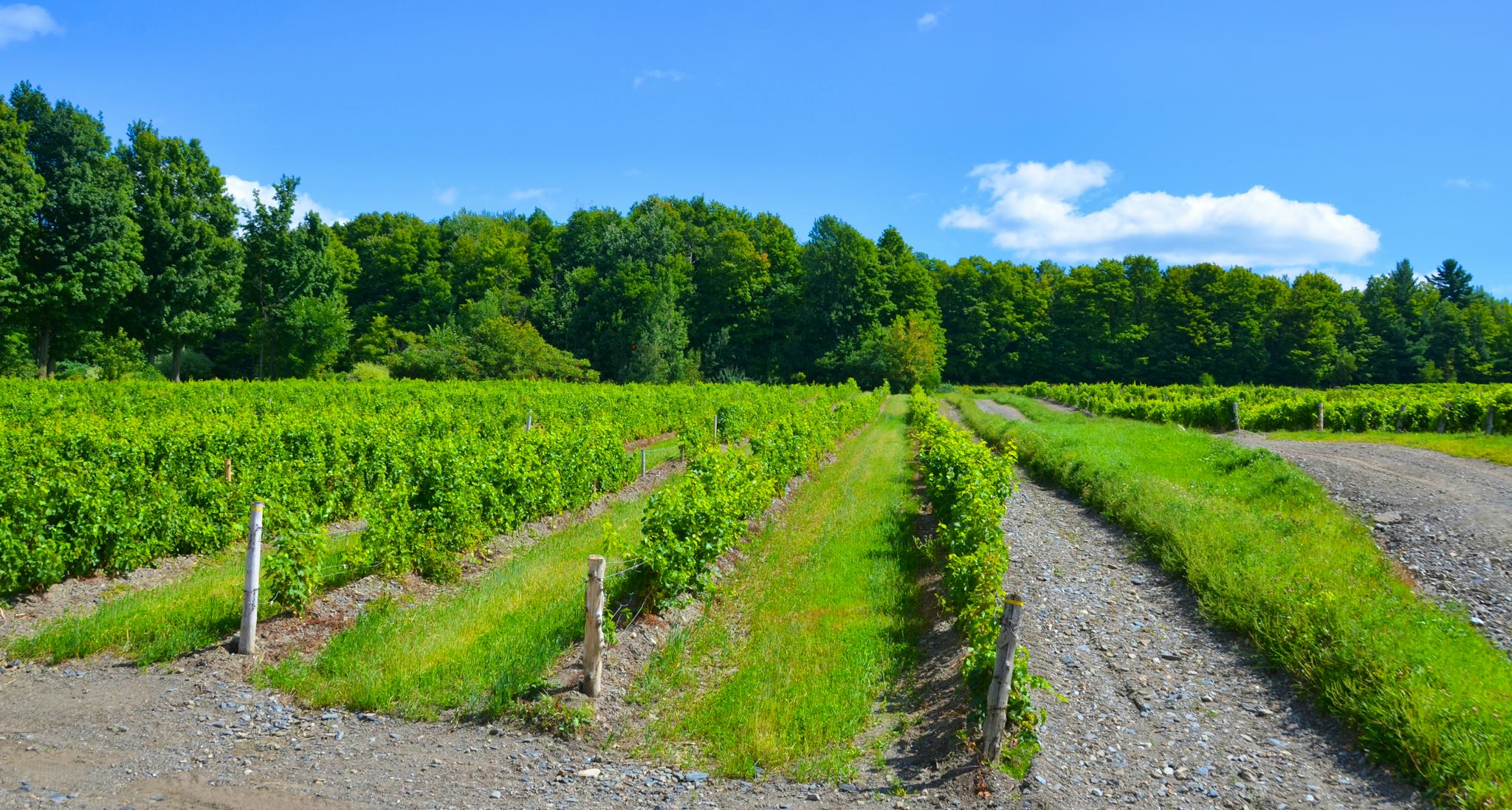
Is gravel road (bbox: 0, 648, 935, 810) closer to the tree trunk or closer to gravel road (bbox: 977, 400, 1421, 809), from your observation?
gravel road (bbox: 977, 400, 1421, 809)

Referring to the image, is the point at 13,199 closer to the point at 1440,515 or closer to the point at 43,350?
the point at 43,350

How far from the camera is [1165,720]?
255 inches

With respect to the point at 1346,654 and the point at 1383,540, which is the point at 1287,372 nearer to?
the point at 1383,540

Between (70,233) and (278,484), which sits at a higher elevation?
(70,233)

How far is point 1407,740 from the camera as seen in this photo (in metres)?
5.61

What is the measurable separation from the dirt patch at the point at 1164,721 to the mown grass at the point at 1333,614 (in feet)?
0.87

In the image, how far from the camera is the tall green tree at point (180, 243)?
4772 cm

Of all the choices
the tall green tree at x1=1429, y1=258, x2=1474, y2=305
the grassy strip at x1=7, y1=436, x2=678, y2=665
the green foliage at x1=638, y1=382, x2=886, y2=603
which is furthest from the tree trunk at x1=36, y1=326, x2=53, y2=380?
the tall green tree at x1=1429, y1=258, x2=1474, y2=305

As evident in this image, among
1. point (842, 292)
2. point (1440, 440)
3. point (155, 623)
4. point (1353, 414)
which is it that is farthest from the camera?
point (842, 292)

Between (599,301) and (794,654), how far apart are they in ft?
239

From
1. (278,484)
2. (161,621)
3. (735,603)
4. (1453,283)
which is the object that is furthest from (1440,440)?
(1453,283)

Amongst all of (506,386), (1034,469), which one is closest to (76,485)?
(1034,469)

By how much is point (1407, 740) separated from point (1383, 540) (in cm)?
822

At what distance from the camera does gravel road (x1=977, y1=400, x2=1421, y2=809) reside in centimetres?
537
